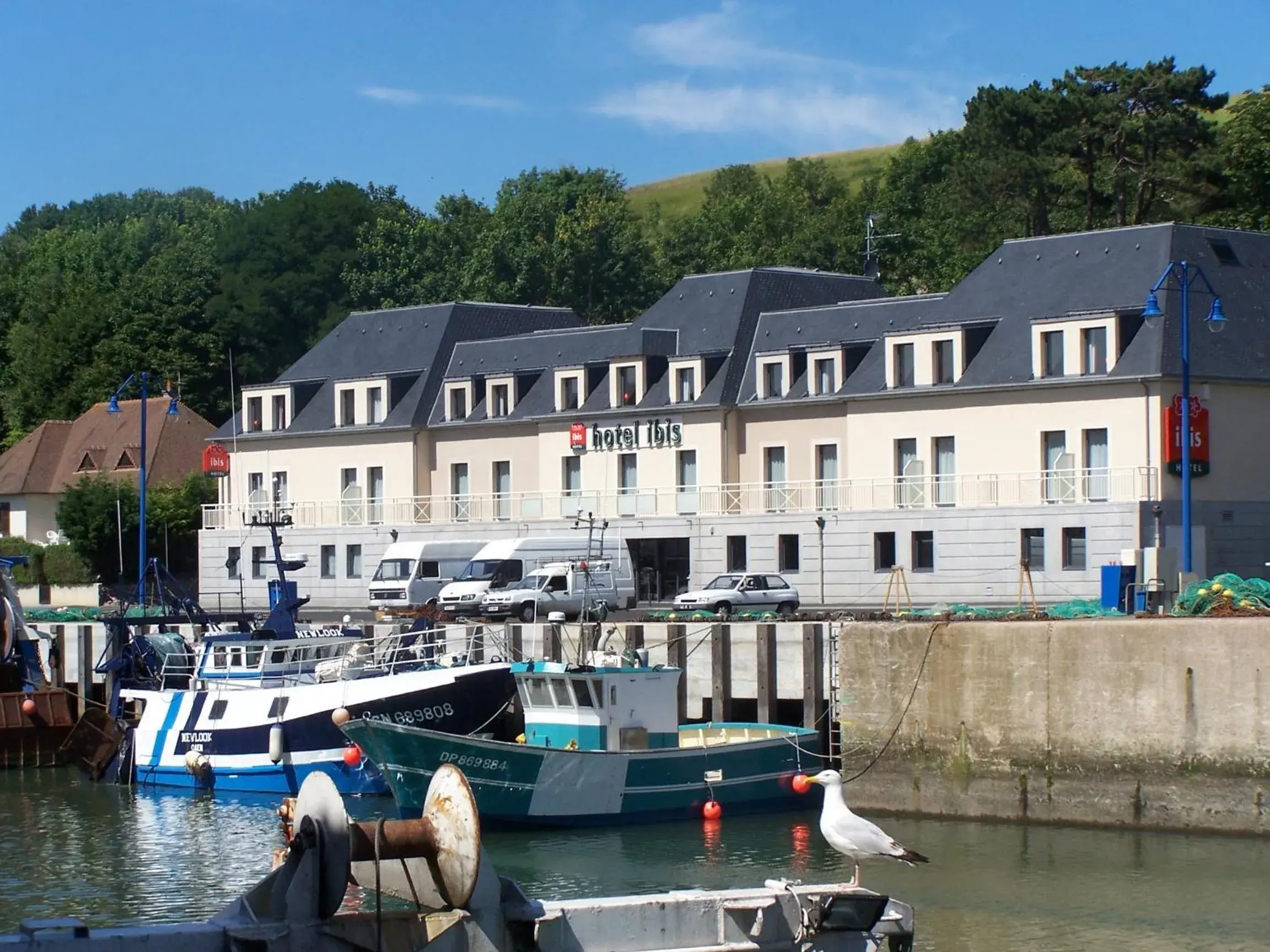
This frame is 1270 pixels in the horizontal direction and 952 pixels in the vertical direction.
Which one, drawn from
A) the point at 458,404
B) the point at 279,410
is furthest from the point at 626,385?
the point at 279,410

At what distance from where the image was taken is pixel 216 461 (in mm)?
78000

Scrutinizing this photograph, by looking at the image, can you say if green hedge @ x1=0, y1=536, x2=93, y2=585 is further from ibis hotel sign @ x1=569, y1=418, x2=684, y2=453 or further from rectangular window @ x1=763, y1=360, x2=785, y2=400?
rectangular window @ x1=763, y1=360, x2=785, y2=400

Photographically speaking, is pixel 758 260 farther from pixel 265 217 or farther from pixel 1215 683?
pixel 1215 683

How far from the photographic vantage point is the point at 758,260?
118 meters

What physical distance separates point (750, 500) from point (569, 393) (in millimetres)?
8746

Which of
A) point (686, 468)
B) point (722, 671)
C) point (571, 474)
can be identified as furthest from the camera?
point (571, 474)

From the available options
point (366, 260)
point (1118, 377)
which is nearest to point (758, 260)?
point (366, 260)

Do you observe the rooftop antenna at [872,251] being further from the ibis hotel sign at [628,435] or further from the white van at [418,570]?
the white van at [418,570]

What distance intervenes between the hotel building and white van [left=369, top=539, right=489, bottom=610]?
5218 millimetres

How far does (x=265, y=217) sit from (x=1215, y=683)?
9201cm

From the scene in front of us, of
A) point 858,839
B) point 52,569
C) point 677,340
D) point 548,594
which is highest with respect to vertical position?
point 677,340

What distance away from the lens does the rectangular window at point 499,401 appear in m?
73.8

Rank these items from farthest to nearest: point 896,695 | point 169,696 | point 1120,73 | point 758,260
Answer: point 758,260
point 1120,73
point 169,696
point 896,695

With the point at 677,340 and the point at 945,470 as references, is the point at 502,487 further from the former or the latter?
the point at 945,470
